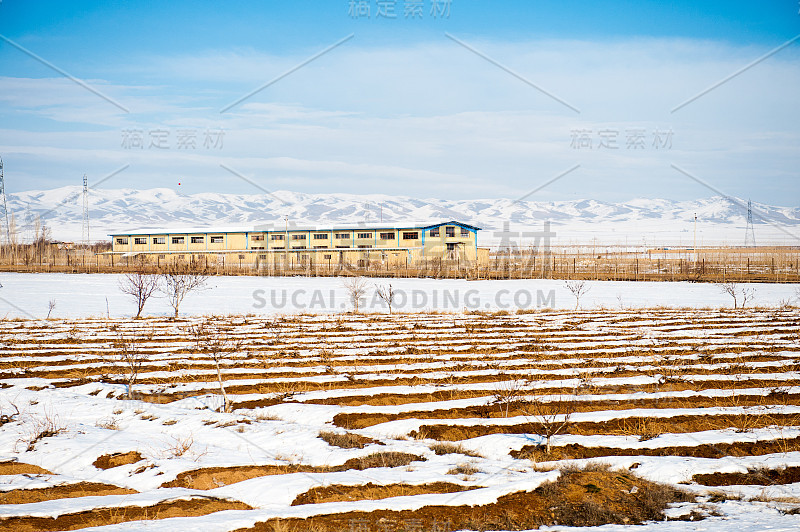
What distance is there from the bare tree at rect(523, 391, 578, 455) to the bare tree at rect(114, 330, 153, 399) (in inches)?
281

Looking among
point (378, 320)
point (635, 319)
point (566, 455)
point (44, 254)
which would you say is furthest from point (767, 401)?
point (44, 254)

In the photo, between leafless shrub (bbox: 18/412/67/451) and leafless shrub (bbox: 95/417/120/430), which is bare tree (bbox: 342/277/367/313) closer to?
leafless shrub (bbox: 95/417/120/430)

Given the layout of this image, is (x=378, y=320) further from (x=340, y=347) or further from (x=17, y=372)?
(x=17, y=372)

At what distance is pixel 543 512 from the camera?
5.99 metres

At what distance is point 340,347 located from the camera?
1631 centimetres

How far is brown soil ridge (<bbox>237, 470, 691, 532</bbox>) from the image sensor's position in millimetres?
5660

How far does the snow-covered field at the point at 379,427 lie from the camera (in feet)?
19.9

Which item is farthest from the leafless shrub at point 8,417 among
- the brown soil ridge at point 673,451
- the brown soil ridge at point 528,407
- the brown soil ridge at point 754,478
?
the brown soil ridge at point 754,478

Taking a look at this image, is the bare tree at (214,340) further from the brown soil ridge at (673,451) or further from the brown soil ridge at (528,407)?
the brown soil ridge at (673,451)

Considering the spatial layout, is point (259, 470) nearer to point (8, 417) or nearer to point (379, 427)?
point (379, 427)

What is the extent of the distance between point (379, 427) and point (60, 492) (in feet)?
13.8

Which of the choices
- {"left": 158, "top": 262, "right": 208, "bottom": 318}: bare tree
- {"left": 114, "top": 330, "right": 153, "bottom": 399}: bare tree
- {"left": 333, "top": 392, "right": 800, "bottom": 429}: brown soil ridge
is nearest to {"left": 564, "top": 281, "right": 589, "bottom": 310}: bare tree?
{"left": 333, "top": 392, "right": 800, "bottom": 429}: brown soil ridge

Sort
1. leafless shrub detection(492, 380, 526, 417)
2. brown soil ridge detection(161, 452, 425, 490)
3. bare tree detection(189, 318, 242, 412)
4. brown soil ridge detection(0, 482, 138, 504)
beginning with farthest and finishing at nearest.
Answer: bare tree detection(189, 318, 242, 412) < leafless shrub detection(492, 380, 526, 417) < brown soil ridge detection(161, 452, 425, 490) < brown soil ridge detection(0, 482, 138, 504)

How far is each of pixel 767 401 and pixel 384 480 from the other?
285 inches
